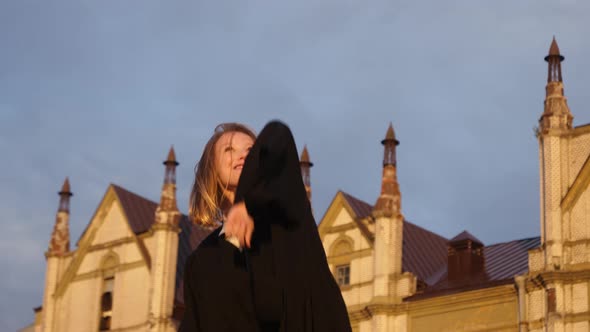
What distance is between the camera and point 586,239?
3117 cm

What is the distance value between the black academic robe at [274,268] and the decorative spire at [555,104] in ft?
90.2

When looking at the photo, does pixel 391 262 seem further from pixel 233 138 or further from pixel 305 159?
pixel 233 138

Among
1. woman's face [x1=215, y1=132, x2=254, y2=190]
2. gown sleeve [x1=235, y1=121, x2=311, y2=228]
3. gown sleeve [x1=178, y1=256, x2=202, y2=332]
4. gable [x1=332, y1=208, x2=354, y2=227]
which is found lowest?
gown sleeve [x1=178, y1=256, x2=202, y2=332]

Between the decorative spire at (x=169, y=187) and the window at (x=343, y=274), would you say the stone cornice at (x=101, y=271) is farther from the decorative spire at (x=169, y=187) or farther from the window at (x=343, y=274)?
the window at (x=343, y=274)

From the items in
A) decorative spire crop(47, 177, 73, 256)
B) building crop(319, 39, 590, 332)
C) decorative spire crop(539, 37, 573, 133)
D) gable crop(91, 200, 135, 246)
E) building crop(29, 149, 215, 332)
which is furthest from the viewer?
decorative spire crop(47, 177, 73, 256)

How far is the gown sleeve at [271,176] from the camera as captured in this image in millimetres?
5289

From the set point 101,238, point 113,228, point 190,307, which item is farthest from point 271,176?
point 101,238

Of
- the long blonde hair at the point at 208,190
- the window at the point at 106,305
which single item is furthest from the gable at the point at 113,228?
the long blonde hair at the point at 208,190

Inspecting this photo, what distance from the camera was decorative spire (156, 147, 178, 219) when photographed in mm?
39625

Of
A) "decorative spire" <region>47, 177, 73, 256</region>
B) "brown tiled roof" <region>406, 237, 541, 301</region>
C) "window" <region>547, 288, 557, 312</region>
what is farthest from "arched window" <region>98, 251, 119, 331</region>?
"window" <region>547, 288, 557, 312</region>

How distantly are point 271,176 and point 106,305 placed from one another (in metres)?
36.1

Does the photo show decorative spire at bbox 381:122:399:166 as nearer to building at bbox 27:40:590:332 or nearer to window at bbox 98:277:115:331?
building at bbox 27:40:590:332

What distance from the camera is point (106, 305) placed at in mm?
40688

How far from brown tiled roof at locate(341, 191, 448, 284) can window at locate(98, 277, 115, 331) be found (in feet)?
28.1
